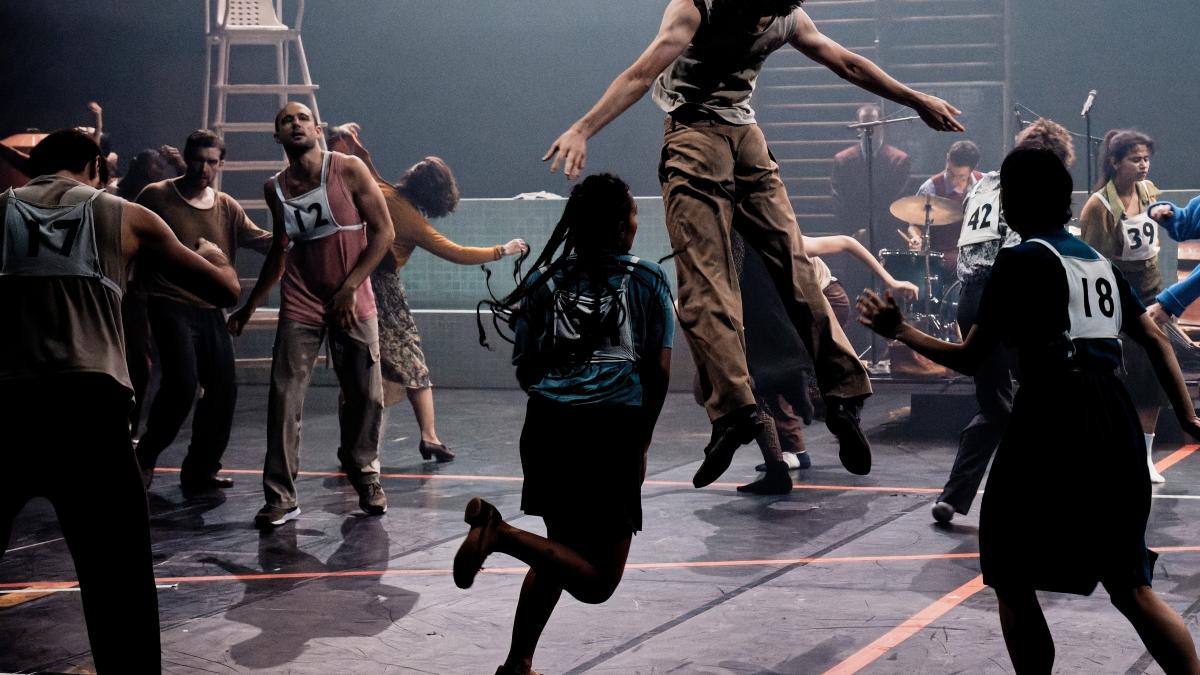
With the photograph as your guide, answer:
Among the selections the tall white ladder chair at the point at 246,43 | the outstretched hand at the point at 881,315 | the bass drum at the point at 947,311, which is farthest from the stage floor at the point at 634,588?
the tall white ladder chair at the point at 246,43

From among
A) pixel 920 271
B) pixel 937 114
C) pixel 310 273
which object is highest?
pixel 937 114

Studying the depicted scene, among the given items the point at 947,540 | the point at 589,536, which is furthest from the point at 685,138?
the point at 947,540

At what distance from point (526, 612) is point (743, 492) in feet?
12.6

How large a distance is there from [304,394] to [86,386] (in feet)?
10.5

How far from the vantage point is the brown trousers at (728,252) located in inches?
164

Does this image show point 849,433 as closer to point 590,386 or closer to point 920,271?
point 590,386

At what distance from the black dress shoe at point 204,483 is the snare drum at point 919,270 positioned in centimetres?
528

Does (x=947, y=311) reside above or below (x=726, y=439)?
below

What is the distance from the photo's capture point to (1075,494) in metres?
3.61

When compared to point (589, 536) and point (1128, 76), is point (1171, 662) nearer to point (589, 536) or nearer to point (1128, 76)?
point (589, 536)

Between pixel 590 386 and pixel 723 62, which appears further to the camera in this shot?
pixel 723 62

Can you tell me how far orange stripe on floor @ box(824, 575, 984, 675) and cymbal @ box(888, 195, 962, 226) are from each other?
5.62m

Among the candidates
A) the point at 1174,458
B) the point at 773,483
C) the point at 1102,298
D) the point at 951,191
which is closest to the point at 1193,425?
the point at 1102,298

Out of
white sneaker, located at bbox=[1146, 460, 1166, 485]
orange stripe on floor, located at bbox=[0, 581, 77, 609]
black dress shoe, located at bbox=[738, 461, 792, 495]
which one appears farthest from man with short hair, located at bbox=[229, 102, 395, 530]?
white sneaker, located at bbox=[1146, 460, 1166, 485]
